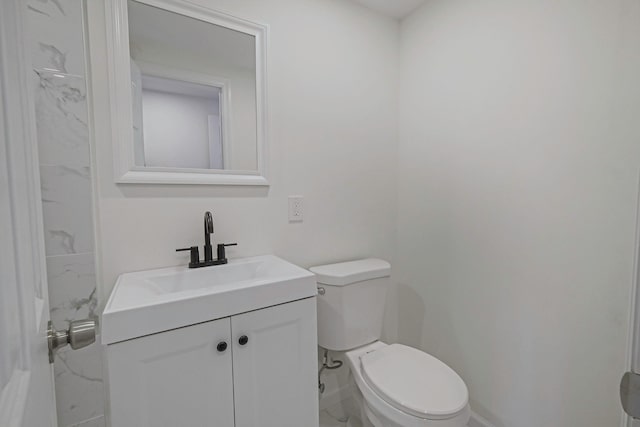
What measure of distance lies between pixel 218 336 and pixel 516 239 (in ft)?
4.15

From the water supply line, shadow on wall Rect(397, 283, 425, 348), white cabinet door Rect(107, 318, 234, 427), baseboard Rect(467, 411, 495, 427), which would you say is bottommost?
baseboard Rect(467, 411, 495, 427)

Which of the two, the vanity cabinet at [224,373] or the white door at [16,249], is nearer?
the white door at [16,249]

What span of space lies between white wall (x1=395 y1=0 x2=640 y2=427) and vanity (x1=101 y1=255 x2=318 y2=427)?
875mm

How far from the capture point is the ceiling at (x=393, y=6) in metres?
1.62

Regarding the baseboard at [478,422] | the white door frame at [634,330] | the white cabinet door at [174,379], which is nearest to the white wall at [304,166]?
the white cabinet door at [174,379]

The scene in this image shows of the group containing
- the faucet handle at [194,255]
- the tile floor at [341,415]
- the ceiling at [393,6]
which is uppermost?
the ceiling at [393,6]

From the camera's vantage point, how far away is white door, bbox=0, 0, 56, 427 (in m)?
0.28

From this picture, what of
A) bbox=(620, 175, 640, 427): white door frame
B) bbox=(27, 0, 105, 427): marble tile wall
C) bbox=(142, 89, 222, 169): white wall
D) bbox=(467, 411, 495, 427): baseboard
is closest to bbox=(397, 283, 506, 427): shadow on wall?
bbox=(467, 411, 495, 427): baseboard

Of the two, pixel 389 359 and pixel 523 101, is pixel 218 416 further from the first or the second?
pixel 523 101

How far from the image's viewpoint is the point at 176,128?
1240 millimetres

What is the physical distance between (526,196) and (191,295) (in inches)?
53.3

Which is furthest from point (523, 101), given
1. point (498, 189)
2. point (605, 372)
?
point (605, 372)

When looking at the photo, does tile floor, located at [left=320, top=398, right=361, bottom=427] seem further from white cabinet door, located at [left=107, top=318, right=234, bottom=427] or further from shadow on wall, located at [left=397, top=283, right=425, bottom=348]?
white cabinet door, located at [left=107, top=318, right=234, bottom=427]

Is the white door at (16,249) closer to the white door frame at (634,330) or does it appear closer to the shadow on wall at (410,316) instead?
the white door frame at (634,330)
